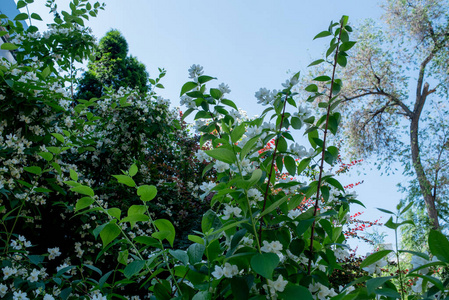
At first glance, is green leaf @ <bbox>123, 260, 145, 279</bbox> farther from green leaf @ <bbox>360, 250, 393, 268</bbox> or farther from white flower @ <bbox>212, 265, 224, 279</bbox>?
green leaf @ <bbox>360, 250, 393, 268</bbox>

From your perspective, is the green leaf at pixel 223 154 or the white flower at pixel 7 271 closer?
the green leaf at pixel 223 154

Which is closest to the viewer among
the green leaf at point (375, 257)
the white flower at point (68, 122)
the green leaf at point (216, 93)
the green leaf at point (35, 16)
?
the green leaf at point (375, 257)

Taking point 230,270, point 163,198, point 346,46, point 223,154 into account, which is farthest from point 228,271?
point 163,198

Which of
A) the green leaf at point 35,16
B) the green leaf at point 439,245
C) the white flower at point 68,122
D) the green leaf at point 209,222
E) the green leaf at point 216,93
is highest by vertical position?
the green leaf at point 35,16

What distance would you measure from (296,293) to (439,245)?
26 cm

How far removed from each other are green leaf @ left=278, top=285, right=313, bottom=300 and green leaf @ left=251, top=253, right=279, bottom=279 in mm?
74

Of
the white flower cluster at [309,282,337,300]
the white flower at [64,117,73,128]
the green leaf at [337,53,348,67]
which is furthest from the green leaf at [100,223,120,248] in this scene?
the white flower at [64,117,73,128]

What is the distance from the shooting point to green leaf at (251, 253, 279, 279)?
2.00ft

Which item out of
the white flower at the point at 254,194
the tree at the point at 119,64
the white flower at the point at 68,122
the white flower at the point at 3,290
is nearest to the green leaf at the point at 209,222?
the white flower at the point at 254,194

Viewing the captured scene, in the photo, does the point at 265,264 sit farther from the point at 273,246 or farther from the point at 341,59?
the point at 341,59

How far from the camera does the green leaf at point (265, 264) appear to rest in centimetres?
61

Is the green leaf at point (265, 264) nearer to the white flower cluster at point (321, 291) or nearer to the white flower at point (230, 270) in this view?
the white flower at point (230, 270)

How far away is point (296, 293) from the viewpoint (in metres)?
0.65

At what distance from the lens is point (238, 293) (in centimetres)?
69
